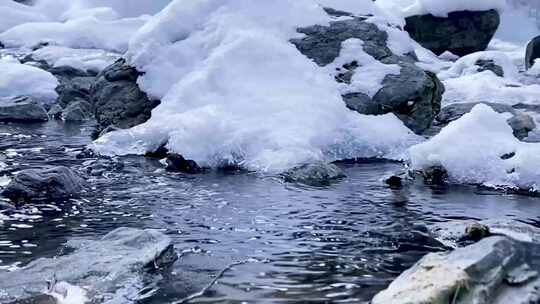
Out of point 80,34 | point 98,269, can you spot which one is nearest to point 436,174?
point 98,269

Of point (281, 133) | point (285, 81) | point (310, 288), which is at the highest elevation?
point (285, 81)

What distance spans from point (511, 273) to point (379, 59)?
932 cm

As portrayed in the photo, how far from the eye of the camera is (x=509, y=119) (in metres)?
13.8

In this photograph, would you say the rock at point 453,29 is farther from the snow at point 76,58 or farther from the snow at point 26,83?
the snow at point 26,83

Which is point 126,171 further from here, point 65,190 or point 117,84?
point 117,84

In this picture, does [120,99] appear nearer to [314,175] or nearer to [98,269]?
[314,175]

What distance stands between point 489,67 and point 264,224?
2003 centimetres

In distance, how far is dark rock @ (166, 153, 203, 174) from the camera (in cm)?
990

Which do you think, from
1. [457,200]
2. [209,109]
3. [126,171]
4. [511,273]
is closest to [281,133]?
[209,109]

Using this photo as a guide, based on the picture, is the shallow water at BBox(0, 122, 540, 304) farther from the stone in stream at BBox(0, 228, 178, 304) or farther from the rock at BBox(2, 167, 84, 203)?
the rock at BBox(2, 167, 84, 203)

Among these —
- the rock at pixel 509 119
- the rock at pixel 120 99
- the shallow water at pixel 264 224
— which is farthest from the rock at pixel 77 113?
the rock at pixel 509 119

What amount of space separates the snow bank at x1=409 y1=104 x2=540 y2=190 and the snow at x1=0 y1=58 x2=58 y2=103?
14948 millimetres

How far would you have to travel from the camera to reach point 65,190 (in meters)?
7.98

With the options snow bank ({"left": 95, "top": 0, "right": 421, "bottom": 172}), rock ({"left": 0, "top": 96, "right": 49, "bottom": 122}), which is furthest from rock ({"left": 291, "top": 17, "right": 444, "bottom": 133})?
rock ({"left": 0, "top": 96, "right": 49, "bottom": 122})
